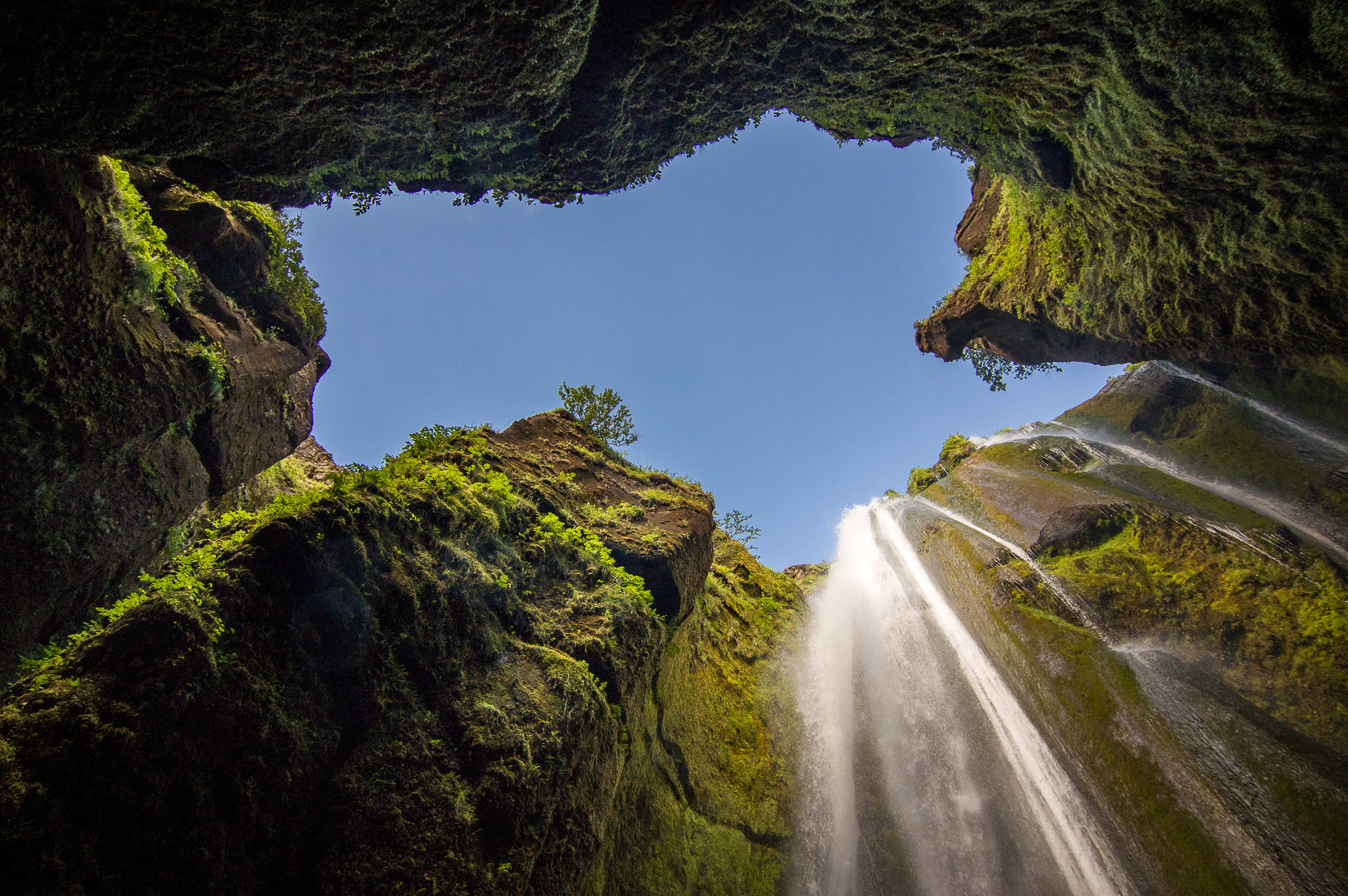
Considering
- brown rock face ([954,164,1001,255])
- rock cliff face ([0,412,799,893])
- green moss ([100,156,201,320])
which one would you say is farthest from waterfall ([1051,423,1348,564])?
green moss ([100,156,201,320])

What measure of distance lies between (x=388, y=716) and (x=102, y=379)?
5468 mm

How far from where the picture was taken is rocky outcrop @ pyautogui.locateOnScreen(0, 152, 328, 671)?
516 centimetres

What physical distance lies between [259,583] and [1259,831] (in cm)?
1243

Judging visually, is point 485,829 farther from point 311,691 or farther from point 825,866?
point 825,866

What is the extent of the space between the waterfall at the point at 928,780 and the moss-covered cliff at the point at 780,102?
9382mm

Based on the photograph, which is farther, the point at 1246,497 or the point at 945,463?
the point at 945,463

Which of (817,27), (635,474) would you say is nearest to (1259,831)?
(635,474)

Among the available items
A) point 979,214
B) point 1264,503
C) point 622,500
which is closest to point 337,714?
point 622,500

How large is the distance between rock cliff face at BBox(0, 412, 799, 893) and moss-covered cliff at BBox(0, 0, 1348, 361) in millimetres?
3634

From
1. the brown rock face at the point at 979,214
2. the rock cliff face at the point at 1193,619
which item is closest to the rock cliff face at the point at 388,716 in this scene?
the rock cliff face at the point at 1193,619

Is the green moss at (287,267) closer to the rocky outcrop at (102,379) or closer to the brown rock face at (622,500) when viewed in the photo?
the rocky outcrop at (102,379)

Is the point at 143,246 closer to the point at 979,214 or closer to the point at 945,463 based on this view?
the point at 979,214

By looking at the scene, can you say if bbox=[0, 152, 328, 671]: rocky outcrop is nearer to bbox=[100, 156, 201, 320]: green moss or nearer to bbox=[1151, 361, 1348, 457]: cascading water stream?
bbox=[100, 156, 201, 320]: green moss

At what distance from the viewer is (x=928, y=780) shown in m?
9.92
